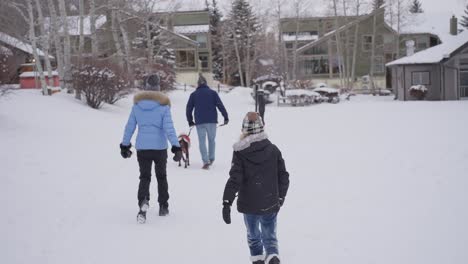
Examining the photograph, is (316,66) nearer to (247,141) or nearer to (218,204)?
(218,204)

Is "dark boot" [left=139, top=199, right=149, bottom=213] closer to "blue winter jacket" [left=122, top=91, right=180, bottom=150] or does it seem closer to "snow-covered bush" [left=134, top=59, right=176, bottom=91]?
"blue winter jacket" [left=122, top=91, right=180, bottom=150]

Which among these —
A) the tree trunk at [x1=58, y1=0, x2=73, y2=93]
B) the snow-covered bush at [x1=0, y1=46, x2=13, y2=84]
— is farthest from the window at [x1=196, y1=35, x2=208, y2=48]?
the snow-covered bush at [x1=0, y1=46, x2=13, y2=84]

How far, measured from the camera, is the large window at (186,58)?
59.4m

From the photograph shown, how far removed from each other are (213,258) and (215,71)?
6592cm

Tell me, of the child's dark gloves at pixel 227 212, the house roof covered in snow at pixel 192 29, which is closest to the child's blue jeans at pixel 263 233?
the child's dark gloves at pixel 227 212

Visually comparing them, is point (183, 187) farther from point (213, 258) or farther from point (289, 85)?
point (289, 85)

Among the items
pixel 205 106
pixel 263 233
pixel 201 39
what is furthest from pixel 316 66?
pixel 263 233

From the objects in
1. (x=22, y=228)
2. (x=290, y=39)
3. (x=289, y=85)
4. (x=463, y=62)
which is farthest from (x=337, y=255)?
(x=290, y=39)

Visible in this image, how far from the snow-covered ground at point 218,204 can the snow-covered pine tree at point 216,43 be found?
54.6 meters

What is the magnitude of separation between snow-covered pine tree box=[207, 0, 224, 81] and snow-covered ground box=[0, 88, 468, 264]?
5464 centimetres

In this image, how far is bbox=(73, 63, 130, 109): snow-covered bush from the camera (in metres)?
20.6

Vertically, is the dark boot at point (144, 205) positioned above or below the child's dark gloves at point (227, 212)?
below

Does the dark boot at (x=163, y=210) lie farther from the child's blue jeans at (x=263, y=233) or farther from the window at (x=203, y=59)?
the window at (x=203, y=59)

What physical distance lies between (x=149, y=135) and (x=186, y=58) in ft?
178
